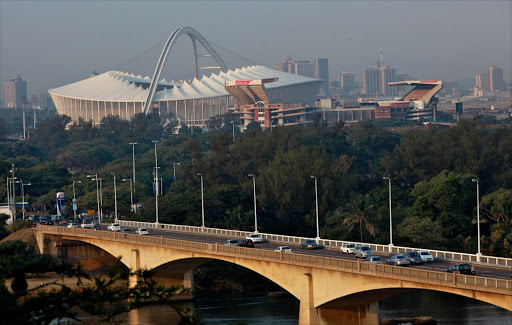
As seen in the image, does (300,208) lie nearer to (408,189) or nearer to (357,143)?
(408,189)

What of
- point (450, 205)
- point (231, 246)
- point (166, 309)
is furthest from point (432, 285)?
point (450, 205)

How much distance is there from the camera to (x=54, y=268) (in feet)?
101

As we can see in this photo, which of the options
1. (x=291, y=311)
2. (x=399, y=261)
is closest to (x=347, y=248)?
(x=291, y=311)

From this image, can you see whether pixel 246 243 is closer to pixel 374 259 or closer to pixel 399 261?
pixel 374 259

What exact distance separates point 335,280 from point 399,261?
3155 millimetres

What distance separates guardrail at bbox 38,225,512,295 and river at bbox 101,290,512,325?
3832 millimetres

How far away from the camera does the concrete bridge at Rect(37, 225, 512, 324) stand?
41.8 meters

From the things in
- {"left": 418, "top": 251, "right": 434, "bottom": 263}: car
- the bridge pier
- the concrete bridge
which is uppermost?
{"left": 418, "top": 251, "right": 434, "bottom": 263}: car

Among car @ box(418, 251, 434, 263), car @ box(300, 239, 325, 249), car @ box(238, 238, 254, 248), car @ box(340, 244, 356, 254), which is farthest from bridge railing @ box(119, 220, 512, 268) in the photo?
car @ box(238, 238, 254, 248)

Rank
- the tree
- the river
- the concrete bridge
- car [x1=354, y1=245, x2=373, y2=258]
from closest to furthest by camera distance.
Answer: the tree
the concrete bridge
car [x1=354, y1=245, x2=373, y2=258]
the river

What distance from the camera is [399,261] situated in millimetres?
48906

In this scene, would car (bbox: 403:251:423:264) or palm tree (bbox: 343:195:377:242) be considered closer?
car (bbox: 403:251:423:264)

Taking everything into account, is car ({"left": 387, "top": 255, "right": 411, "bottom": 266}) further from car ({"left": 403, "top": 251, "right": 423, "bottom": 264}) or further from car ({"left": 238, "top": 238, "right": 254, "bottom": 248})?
car ({"left": 238, "top": 238, "right": 254, "bottom": 248})

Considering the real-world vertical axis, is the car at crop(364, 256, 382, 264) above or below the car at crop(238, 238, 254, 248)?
above
